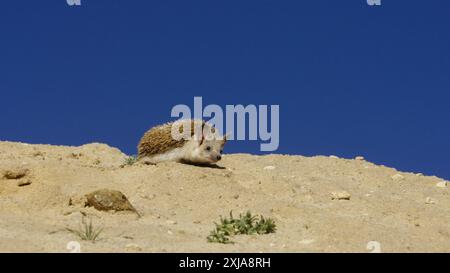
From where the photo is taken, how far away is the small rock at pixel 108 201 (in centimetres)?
1126

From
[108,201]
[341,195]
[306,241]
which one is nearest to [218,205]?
[108,201]

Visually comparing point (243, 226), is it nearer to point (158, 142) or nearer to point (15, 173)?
point (15, 173)

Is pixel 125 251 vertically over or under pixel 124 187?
under

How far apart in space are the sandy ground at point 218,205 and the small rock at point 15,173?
0.04m

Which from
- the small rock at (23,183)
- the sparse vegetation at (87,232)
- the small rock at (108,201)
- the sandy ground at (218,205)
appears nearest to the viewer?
the sparse vegetation at (87,232)

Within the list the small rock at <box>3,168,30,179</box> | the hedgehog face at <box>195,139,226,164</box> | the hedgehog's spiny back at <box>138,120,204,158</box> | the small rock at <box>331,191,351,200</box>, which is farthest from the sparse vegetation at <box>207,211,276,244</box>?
the hedgehog's spiny back at <box>138,120,204,158</box>

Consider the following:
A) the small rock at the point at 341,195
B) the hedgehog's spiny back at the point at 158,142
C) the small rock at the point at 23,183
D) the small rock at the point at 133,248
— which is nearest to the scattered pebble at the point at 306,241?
the small rock at the point at 133,248

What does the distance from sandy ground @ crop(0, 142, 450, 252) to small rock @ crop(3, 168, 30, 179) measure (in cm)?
4

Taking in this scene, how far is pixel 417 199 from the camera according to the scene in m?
14.7

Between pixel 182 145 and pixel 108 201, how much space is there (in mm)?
4385

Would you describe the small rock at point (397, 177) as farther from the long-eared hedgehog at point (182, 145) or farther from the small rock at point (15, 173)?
the small rock at point (15, 173)
